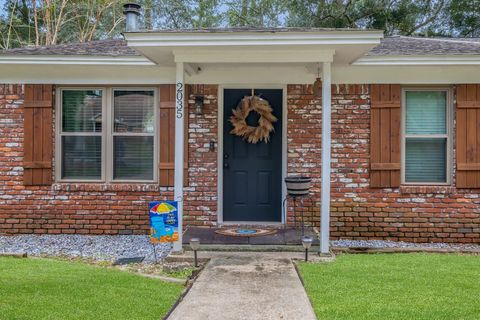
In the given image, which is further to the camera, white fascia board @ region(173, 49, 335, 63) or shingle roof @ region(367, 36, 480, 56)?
shingle roof @ region(367, 36, 480, 56)

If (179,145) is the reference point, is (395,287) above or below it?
below

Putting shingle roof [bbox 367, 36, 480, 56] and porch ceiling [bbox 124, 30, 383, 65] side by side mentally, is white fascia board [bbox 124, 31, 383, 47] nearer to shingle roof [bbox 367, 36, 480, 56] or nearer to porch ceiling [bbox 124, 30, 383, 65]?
porch ceiling [bbox 124, 30, 383, 65]

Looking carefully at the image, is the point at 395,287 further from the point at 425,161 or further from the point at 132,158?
the point at 132,158

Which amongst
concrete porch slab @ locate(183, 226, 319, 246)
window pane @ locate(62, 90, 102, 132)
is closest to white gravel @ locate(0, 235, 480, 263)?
concrete porch slab @ locate(183, 226, 319, 246)

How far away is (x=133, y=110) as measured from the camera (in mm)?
6684

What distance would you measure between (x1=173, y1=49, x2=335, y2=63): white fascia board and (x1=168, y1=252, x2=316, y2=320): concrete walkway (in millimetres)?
2365

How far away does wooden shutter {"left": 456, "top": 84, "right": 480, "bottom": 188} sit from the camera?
20.6 feet

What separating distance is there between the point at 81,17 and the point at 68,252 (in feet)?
48.8

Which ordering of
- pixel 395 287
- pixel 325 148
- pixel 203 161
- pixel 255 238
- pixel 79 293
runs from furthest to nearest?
1. pixel 203 161
2. pixel 255 238
3. pixel 325 148
4. pixel 395 287
5. pixel 79 293

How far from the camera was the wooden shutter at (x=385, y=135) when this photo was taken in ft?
20.8

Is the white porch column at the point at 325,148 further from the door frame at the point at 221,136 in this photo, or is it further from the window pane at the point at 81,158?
the window pane at the point at 81,158

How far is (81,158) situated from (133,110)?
3.67 ft

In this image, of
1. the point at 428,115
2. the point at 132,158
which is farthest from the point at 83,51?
the point at 428,115

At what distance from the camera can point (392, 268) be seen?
15.1ft
